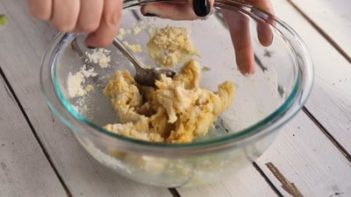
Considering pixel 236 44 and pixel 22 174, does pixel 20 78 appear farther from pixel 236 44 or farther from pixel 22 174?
pixel 236 44

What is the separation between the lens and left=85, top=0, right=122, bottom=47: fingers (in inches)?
23.2

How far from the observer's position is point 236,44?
0.71 metres

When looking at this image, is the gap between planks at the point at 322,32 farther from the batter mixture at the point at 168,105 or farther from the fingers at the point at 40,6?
the fingers at the point at 40,6

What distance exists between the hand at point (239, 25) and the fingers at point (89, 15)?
147 millimetres

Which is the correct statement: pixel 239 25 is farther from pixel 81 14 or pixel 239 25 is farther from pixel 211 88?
pixel 81 14

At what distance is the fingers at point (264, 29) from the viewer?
68 centimetres

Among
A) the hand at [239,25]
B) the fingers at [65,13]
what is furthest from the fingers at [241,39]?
the fingers at [65,13]

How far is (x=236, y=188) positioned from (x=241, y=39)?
0.64ft

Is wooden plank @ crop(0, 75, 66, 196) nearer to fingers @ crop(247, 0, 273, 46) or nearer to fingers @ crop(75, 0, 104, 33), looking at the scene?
fingers @ crop(75, 0, 104, 33)

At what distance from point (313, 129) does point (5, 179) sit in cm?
39

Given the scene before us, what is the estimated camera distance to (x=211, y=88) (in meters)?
0.71

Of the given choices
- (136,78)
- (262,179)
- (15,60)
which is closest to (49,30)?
(15,60)

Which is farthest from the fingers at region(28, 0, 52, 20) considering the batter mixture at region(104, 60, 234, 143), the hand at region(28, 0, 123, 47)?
the batter mixture at region(104, 60, 234, 143)

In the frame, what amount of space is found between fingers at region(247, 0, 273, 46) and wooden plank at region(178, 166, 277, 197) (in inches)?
6.8
